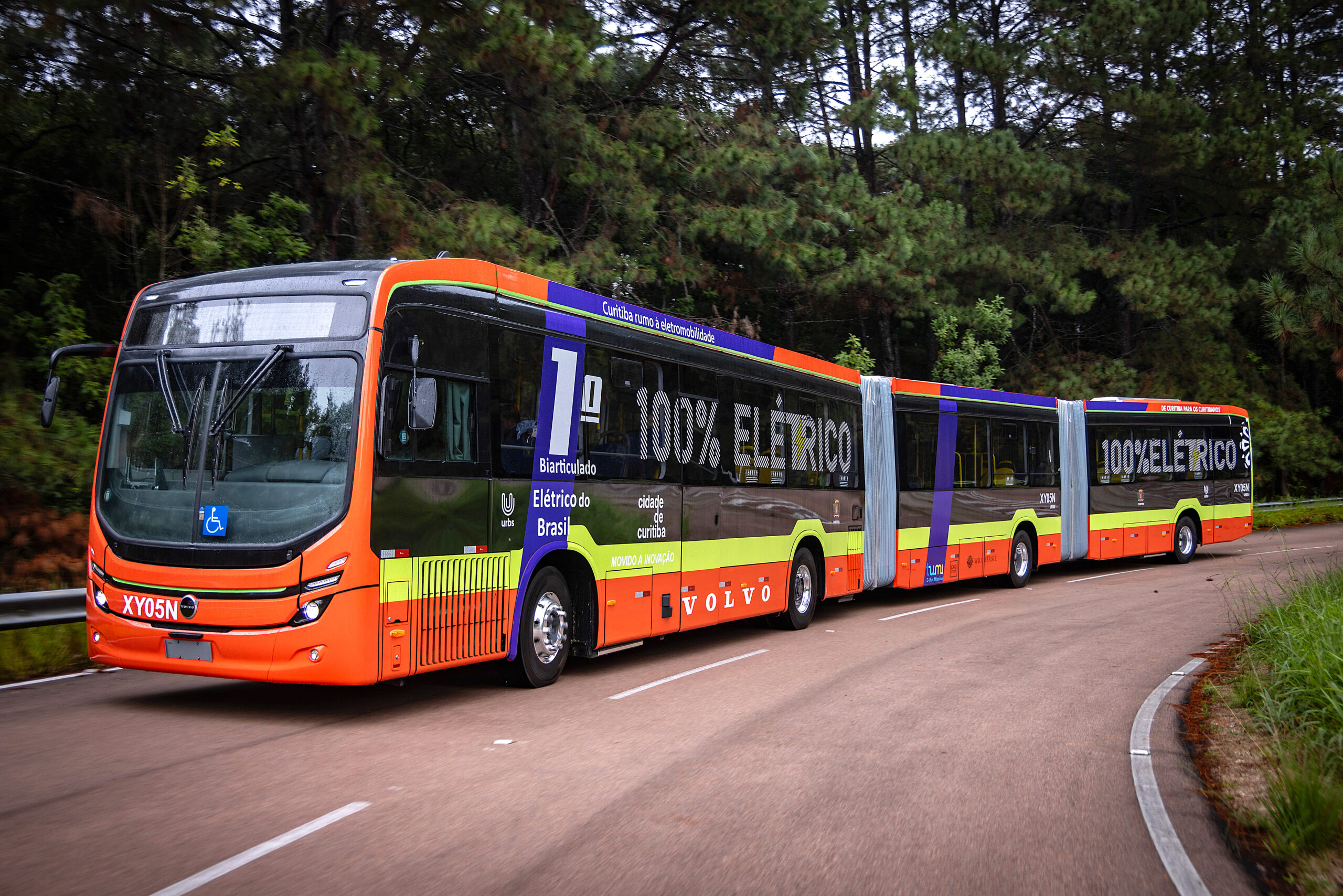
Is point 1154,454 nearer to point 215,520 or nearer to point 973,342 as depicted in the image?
point 973,342

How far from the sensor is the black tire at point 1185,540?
2566 centimetres

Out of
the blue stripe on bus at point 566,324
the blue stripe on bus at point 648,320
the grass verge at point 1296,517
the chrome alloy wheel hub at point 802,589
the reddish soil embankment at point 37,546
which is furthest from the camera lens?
the grass verge at point 1296,517

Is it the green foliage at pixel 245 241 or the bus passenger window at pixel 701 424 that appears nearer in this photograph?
the bus passenger window at pixel 701 424

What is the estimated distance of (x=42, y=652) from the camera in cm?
999

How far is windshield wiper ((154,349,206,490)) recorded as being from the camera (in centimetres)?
798

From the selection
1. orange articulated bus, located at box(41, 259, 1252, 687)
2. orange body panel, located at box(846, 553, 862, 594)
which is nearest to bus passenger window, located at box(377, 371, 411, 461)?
orange articulated bus, located at box(41, 259, 1252, 687)

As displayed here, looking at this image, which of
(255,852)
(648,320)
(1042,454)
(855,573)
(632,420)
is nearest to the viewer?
(255,852)

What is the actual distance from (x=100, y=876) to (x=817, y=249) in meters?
21.4

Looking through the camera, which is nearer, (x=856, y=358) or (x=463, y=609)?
(x=463, y=609)

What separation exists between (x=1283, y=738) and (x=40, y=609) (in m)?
10.00

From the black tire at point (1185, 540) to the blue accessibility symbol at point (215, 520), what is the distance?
23.1m

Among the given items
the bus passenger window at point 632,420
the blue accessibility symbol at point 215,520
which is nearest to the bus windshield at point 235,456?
the blue accessibility symbol at point 215,520

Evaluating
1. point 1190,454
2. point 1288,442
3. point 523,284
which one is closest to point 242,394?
point 523,284

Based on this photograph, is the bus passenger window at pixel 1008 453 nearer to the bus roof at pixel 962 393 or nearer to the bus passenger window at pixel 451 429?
the bus roof at pixel 962 393
